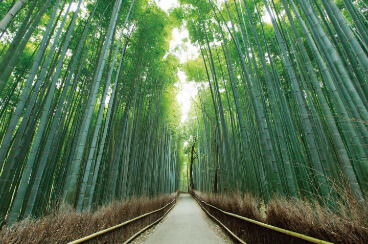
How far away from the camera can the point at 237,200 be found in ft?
10.9

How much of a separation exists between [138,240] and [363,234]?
315 cm

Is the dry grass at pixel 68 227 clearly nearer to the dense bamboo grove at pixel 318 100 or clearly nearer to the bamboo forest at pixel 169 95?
the bamboo forest at pixel 169 95

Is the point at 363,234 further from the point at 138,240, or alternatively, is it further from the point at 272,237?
the point at 138,240

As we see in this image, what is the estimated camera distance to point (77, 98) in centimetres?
412

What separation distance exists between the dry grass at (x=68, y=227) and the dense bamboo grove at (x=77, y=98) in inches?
13.0

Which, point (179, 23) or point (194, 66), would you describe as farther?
point (194, 66)

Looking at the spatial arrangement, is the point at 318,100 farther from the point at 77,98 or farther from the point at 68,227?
the point at 77,98

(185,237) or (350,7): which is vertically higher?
(350,7)

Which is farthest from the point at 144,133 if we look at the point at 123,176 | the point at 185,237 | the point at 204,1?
the point at 204,1

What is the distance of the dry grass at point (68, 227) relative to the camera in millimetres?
1294

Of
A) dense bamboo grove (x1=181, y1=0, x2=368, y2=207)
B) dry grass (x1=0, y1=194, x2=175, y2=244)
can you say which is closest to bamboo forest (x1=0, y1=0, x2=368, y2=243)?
dense bamboo grove (x1=181, y1=0, x2=368, y2=207)

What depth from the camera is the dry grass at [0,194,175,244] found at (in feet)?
4.25

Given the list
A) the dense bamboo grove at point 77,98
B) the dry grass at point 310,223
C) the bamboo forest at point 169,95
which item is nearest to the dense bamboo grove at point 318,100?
the bamboo forest at point 169,95

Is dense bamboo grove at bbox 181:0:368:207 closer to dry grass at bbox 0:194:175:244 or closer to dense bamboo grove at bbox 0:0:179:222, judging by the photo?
dense bamboo grove at bbox 0:0:179:222
